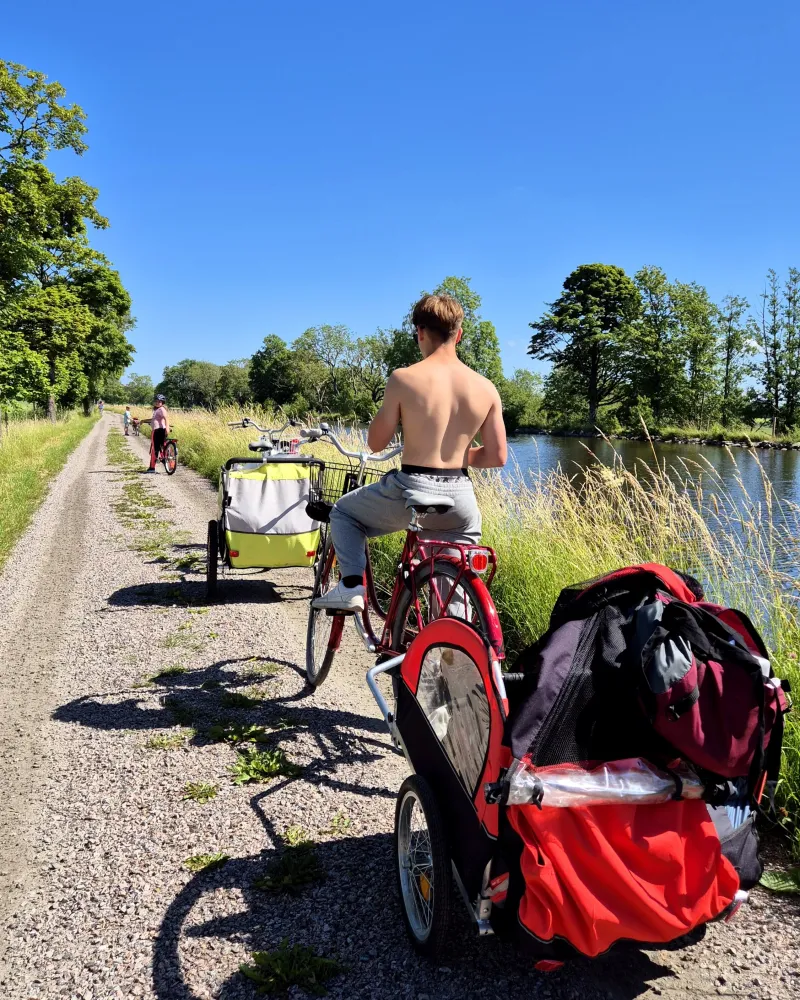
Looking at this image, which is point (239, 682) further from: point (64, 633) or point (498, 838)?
point (498, 838)

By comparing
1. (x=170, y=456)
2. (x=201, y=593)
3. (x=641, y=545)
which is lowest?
(x=201, y=593)

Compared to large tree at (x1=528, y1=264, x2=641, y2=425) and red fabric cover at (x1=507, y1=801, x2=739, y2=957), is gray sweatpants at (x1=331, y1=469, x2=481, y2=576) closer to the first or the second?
red fabric cover at (x1=507, y1=801, x2=739, y2=957)

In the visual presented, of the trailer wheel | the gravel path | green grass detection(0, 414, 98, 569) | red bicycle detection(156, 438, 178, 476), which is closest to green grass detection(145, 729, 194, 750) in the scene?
the gravel path

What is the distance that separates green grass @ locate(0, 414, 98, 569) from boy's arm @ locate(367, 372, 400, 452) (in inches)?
228

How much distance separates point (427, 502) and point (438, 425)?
374 mm

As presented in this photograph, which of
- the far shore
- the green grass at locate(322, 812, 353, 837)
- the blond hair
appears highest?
the far shore

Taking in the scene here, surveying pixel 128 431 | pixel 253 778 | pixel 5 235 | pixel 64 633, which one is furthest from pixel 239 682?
pixel 128 431

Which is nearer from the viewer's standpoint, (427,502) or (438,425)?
(427,502)

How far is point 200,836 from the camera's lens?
2768mm

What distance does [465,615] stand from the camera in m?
2.92

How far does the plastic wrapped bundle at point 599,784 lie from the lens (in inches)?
59.6

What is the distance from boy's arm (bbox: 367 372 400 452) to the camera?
302cm

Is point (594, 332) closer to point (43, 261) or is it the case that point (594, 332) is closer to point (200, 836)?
point (43, 261)

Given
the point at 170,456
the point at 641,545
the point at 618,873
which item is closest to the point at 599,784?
the point at 618,873
